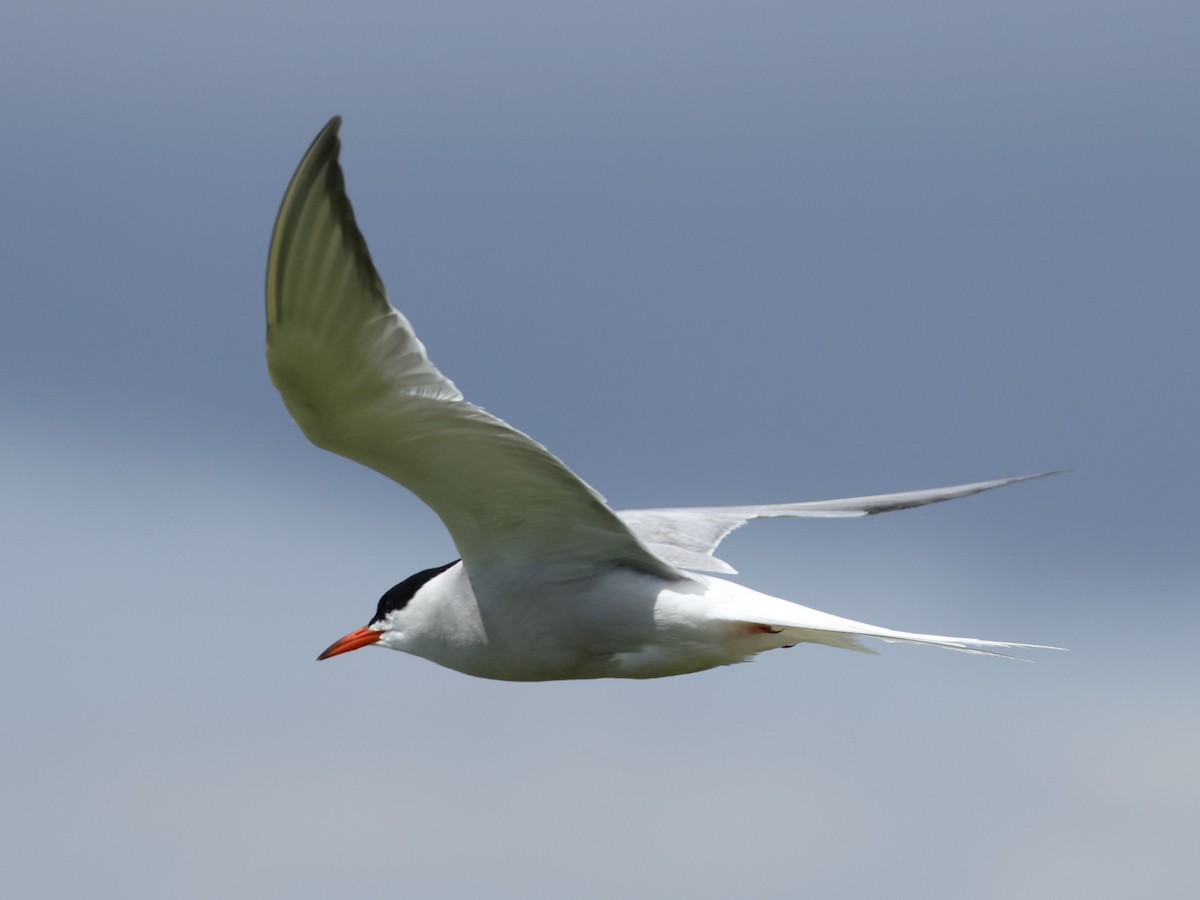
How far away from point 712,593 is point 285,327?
231 centimetres

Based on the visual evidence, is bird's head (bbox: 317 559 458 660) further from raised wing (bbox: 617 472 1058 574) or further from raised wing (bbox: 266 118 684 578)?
raised wing (bbox: 617 472 1058 574)

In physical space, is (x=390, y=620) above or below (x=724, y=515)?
below

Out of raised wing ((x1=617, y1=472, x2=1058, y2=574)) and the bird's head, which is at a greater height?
raised wing ((x1=617, y1=472, x2=1058, y2=574))

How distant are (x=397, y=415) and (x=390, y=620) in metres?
1.93

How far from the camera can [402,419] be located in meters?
5.66

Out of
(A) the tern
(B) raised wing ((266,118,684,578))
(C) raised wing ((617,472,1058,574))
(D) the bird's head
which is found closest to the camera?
(B) raised wing ((266,118,684,578))

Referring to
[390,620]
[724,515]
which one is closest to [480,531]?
[390,620]

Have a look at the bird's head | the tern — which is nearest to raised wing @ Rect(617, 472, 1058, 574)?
the tern

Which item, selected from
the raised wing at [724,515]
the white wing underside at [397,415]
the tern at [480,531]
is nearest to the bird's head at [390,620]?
the tern at [480,531]

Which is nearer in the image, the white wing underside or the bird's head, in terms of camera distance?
the white wing underside

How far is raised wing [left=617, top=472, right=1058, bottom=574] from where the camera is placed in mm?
7852

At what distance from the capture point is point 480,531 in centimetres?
652

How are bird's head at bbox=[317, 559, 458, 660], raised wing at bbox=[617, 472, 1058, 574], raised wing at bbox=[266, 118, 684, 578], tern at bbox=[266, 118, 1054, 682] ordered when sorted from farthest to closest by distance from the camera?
raised wing at bbox=[617, 472, 1058, 574], bird's head at bbox=[317, 559, 458, 660], tern at bbox=[266, 118, 1054, 682], raised wing at bbox=[266, 118, 684, 578]

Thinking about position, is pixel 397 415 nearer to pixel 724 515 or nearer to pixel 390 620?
pixel 390 620
